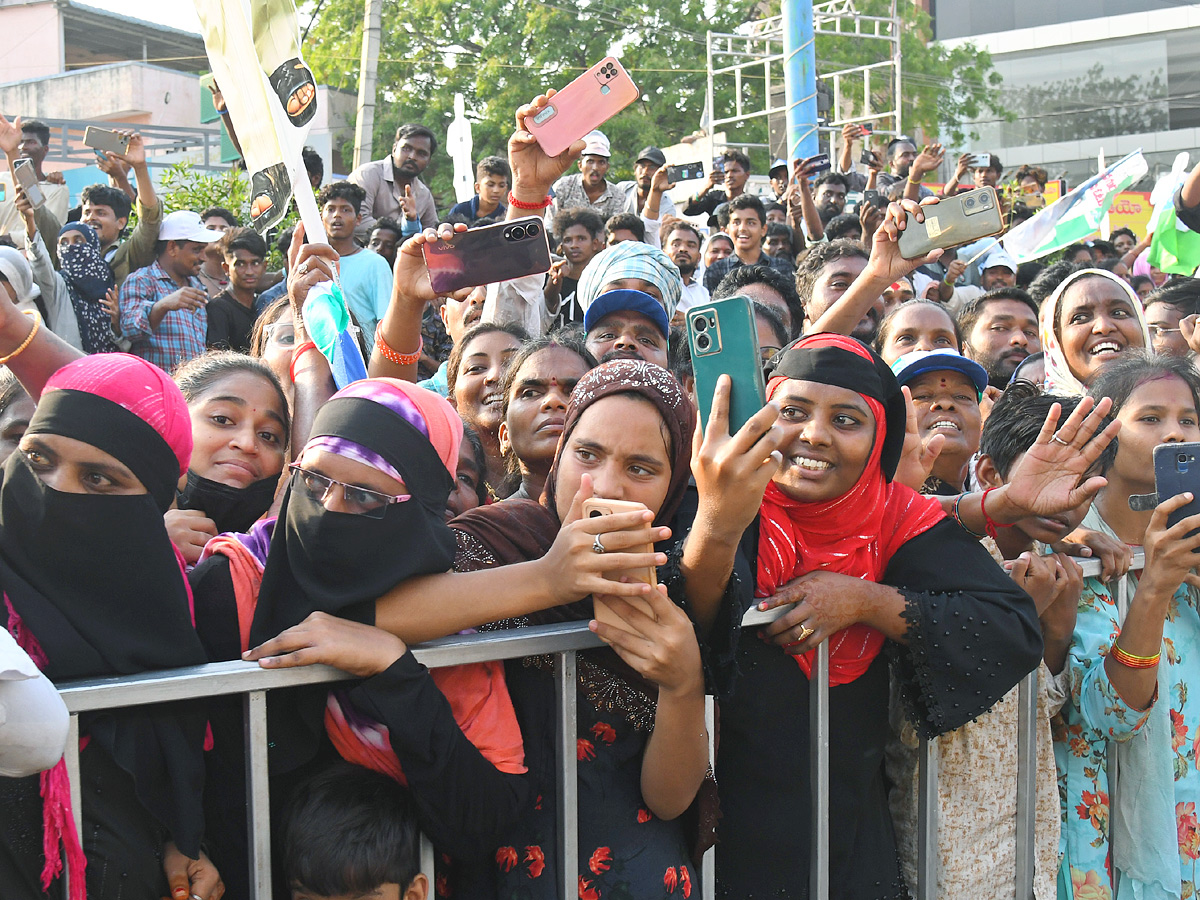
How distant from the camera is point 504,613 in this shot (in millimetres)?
1896

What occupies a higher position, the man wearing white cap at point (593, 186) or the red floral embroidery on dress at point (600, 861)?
the man wearing white cap at point (593, 186)

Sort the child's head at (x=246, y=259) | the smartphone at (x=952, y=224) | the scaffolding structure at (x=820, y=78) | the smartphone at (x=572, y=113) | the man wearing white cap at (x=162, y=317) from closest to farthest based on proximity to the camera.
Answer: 1. the smartphone at (x=952, y=224)
2. the smartphone at (x=572, y=113)
3. the man wearing white cap at (x=162, y=317)
4. the child's head at (x=246, y=259)
5. the scaffolding structure at (x=820, y=78)

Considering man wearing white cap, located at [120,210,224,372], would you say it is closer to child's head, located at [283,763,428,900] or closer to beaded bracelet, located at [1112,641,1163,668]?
child's head, located at [283,763,428,900]

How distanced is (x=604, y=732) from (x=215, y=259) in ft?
20.3

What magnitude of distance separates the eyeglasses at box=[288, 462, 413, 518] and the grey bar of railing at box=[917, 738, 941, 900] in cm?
129

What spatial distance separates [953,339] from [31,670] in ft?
11.7

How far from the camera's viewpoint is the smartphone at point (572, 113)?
11.3 ft

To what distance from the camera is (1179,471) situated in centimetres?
244

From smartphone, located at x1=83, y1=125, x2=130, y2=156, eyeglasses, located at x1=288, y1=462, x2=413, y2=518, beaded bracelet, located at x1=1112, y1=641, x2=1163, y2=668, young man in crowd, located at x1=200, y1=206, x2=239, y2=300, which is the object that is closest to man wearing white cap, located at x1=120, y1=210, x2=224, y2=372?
young man in crowd, located at x1=200, y1=206, x2=239, y2=300

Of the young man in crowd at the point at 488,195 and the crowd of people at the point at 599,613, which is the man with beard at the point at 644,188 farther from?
the crowd of people at the point at 599,613

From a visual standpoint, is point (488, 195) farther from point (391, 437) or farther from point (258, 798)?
point (258, 798)

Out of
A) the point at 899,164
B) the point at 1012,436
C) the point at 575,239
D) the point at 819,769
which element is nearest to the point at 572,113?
the point at 1012,436

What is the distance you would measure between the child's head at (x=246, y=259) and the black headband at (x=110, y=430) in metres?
5.00

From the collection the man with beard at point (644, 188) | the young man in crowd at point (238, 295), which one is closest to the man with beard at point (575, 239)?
the young man in crowd at point (238, 295)
